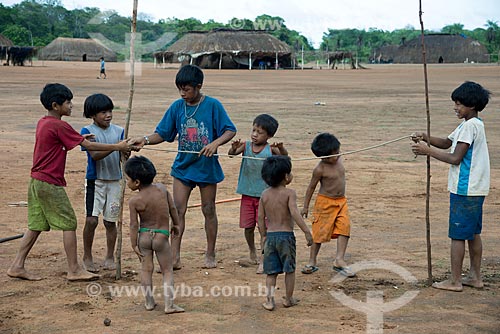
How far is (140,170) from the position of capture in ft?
16.8

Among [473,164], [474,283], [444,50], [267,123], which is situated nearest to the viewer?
[473,164]

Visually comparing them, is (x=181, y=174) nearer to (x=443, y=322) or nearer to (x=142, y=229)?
(x=142, y=229)

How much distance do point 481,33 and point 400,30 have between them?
22.9m

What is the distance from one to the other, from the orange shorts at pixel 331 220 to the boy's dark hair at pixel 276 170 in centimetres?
98

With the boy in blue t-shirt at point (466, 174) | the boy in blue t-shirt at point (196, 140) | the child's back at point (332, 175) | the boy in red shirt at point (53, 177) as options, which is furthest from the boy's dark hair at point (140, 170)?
the boy in blue t-shirt at point (466, 174)

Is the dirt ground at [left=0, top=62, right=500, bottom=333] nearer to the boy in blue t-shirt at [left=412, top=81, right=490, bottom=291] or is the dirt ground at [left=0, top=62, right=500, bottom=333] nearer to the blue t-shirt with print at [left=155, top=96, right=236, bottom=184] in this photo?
the boy in blue t-shirt at [left=412, top=81, right=490, bottom=291]

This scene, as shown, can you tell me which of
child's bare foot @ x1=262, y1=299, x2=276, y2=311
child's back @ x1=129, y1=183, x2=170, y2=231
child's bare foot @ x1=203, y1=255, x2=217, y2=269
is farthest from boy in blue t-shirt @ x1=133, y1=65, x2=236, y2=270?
child's bare foot @ x1=262, y1=299, x2=276, y2=311

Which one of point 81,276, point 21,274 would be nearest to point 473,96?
point 81,276

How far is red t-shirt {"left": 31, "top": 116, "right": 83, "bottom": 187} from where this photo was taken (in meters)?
5.55

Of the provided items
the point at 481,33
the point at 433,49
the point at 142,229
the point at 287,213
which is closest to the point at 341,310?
the point at 287,213

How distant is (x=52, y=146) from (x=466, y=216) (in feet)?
10.7

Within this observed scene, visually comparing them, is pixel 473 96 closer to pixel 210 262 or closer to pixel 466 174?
pixel 466 174

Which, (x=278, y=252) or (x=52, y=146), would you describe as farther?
(x=52, y=146)

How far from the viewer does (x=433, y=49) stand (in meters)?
80.7
